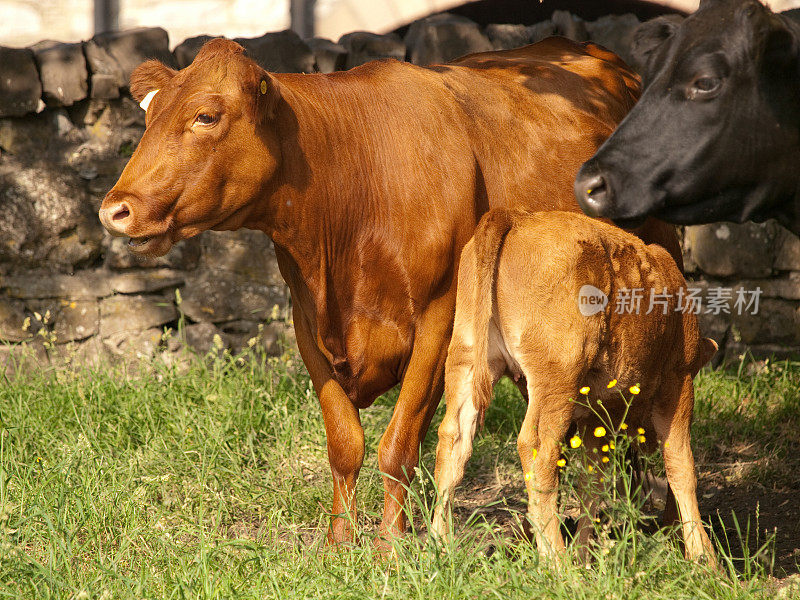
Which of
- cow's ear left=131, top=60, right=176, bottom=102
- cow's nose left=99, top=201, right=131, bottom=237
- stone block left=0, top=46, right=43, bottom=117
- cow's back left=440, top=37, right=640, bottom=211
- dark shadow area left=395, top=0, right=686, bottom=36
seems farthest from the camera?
dark shadow area left=395, top=0, right=686, bottom=36

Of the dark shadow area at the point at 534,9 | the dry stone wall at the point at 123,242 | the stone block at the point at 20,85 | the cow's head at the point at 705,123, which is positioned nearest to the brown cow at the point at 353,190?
the cow's head at the point at 705,123

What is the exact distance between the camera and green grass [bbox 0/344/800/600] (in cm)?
282

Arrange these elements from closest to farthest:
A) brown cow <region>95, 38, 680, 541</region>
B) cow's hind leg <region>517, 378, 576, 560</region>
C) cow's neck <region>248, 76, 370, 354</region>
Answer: cow's hind leg <region>517, 378, 576, 560</region>
brown cow <region>95, 38, 680, 541</region>
cow's neck <region>248, 76, 370, 354</region>

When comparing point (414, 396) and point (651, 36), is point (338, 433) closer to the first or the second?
point (414, 396)

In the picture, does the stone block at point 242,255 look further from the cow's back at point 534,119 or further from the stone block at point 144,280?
the cow's back at point 534,119

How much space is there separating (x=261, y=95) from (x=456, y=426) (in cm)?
126

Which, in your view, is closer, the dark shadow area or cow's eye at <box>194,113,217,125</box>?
cow's eye at <box>194,113,217,125</box>

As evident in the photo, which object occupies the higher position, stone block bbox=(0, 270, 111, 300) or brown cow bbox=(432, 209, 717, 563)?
brown cow bbox=(432, 209, 717, 563)

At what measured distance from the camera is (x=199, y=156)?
10.3 feet

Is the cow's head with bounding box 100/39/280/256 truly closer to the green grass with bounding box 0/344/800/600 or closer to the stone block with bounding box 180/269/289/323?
the green grass with bounding box 0/344/800/600

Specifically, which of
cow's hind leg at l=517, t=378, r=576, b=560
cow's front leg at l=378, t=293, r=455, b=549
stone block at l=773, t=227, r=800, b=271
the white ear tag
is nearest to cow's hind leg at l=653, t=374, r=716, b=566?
cow's hind leg at l=517, t=378, r=576, b=560

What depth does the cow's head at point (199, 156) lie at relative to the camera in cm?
311

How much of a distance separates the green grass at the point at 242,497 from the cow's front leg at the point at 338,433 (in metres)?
0.12

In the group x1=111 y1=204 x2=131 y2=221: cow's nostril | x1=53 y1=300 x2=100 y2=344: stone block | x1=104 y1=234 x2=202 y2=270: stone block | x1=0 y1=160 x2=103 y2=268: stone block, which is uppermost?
x1=111 y1=204 x2=131 y2=221: cow's nostril
